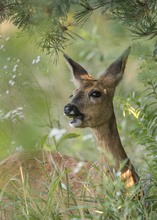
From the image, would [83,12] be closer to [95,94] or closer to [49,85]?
[95,94]

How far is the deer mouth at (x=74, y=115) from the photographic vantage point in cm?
468

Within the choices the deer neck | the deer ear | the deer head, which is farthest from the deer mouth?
the deer ear

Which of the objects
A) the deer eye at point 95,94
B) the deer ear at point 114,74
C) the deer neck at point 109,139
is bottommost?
the deer neck at point 109,139

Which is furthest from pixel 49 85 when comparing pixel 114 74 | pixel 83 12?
pixel 83 12

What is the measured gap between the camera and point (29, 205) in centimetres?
417

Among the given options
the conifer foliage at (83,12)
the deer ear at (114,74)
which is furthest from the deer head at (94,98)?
the conifer foliage at (83,12)

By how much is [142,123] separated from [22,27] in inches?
49.5

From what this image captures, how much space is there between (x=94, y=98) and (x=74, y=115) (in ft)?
0.86

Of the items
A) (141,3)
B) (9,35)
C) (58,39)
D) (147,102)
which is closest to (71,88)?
(147,102)

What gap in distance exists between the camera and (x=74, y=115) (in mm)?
4746

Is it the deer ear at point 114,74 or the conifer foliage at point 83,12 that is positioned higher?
the conifer foliage at point 83,12

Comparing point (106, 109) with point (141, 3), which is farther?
point (106, 109)

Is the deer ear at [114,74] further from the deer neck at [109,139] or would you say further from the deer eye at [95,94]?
the deer neck at [109,139]

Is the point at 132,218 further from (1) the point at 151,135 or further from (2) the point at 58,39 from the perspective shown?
(2) the point at 58,39
